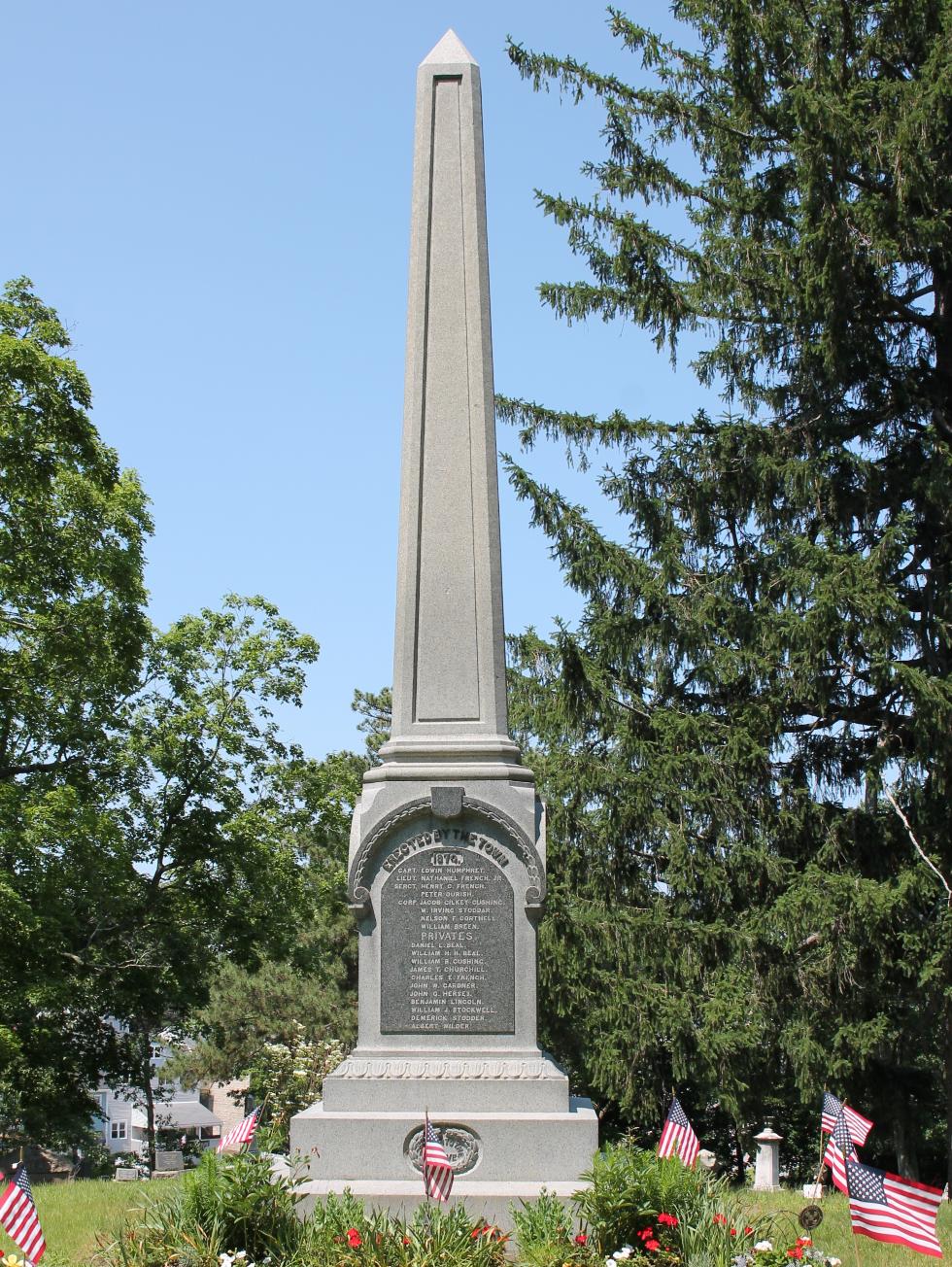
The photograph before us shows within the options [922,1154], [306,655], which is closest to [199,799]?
[306,655]

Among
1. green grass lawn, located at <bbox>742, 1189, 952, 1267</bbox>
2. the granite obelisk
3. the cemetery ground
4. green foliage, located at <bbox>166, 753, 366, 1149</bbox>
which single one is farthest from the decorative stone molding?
green foliage, located at <bbox>166, 753, 366, 1149</bbox>

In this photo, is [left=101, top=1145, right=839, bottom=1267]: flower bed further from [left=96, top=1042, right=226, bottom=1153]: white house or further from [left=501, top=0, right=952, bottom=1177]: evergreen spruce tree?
[left=96, top=1042, right=226, bottom=1153]: white house

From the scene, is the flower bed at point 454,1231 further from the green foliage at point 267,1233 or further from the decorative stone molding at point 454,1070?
the decorative stone molding at point 454,1070

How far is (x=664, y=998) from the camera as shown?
581 inches

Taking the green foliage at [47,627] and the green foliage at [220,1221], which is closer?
Result: the green foliage at [220,1221]

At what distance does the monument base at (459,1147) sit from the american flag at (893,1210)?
2.05 m

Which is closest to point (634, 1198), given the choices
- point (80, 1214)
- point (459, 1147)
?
point (459, 1147)

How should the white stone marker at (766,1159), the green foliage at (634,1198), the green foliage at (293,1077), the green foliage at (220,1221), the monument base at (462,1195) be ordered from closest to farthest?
the green foliage at (220,1221) → the green foliage at (634,1198) → the monument base at (462,1195) → the white stone marker at (766,1159) → the green foliage at (293,1077)

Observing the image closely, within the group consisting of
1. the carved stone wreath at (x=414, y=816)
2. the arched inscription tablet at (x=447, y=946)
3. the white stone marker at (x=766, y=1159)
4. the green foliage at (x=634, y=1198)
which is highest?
the carved stone wreath at (x=414, y=816)

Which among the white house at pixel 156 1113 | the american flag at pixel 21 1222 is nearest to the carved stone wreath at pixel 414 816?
the american flag at pixel 21 1222

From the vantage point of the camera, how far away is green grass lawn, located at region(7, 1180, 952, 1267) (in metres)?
7.43

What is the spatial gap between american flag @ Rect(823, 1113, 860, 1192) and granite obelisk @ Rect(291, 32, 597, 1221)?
1378mm

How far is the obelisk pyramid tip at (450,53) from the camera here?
1034 centimetres

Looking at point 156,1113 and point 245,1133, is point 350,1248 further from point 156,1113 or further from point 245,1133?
point 156,1113
